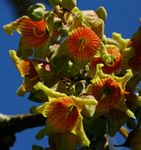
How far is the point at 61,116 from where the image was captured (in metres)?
1.46

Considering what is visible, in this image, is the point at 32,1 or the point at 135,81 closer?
the point at 135,81

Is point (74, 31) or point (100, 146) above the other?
point (74, 31)

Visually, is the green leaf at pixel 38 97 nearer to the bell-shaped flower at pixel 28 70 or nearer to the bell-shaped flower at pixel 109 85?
the bell-shaped flower at pixel 28 70

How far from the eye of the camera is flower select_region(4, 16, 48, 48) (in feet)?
5.11

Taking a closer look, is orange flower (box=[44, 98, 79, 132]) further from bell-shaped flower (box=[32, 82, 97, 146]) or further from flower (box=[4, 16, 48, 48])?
flower (box=[4, 16, 48, 48])

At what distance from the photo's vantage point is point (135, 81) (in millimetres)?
1492

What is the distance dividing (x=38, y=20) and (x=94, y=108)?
0.35 metres

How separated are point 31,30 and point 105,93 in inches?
12.3

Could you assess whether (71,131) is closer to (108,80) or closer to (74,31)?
(108,80)

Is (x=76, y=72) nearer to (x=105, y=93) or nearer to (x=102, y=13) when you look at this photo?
(x=105, y=93)

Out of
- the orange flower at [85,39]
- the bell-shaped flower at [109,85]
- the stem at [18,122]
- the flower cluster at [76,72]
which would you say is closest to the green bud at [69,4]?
the flower cluster at [76,72]

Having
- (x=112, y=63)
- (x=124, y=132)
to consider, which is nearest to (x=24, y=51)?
(x=112, y=63)

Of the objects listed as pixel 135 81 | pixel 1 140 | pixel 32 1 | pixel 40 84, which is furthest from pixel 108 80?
pixel 32 1

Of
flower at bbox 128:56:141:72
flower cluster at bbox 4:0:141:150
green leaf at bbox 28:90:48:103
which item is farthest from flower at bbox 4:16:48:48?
flower at bbox 128:56:141:72
